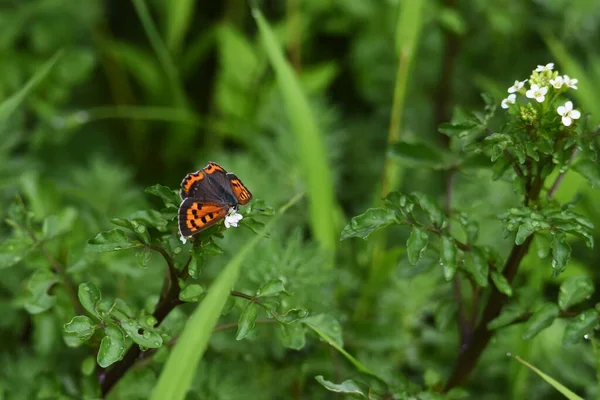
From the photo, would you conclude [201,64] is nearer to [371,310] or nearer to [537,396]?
[371,310]

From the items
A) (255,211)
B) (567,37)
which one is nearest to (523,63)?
(567,37)

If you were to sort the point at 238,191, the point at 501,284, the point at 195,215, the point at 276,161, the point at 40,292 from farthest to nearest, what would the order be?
1. the point at 276,161
2. the point at 40,292
3. the point at 501,284
4. the point at 238,191
5. the point at 195,215

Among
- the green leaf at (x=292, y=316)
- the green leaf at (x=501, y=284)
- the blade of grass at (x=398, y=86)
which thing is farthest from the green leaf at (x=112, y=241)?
the blade of grass at (x=398, y=86)

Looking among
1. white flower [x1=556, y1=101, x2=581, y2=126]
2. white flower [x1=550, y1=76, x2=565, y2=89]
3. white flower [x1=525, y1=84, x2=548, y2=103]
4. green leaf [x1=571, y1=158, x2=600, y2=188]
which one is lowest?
green leaf [x1=571, y1=158, x2=600, y2=188]

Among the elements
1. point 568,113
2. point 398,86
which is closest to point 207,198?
point 568,113

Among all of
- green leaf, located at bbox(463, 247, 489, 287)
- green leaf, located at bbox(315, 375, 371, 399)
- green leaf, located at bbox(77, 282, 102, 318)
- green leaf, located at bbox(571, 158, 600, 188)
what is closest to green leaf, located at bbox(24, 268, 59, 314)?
green leaf, located at bbox(77, 282, 102, 318)

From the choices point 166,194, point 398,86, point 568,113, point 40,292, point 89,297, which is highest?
point 568,113

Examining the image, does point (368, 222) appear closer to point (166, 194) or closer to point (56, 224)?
point (166, 194)

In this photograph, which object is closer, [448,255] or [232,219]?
[232,219]

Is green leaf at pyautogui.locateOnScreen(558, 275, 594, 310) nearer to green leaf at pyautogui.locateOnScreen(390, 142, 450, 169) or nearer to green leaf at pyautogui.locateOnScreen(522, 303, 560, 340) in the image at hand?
green leaf at pyautogui.locateOnScreen(522, 303, 560, 340)
